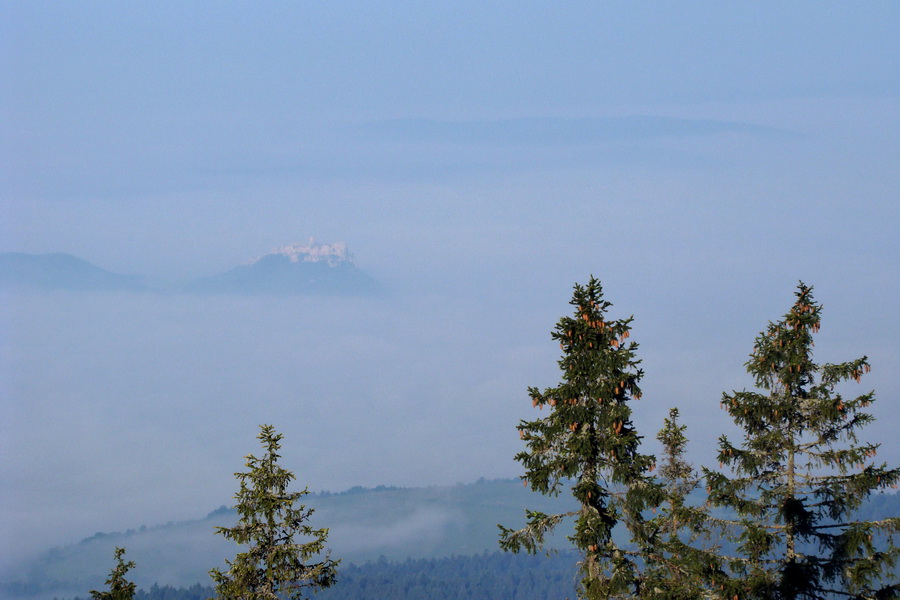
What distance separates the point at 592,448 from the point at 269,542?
452 inches

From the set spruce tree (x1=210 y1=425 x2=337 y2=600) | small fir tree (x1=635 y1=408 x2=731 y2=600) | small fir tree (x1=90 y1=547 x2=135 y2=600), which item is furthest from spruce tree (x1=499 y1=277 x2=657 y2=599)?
small fir tree (x1=90 y1=547 x2=135 y2=600)

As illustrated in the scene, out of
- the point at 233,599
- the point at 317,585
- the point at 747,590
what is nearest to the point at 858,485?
the point at 747,590

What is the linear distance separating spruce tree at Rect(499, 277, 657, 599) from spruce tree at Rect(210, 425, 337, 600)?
787 centimetres

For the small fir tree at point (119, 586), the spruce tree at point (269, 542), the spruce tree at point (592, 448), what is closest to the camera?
the spruce tree at point (592, 448)

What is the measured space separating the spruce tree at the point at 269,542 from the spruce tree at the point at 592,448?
7872 mm

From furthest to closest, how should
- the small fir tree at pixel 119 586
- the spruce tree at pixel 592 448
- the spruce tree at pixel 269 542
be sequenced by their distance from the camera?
the small fir tree at pixel 119 586
the spruce tree at pixel 269 542
the spruce tree at pixel 592 448

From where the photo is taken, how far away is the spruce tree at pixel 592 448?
30.6 m

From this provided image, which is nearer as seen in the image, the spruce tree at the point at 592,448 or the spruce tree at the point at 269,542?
the spruce tree at the point at 592,448

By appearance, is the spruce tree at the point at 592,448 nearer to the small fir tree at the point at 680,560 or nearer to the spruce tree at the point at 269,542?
the small fir tree at the point at 680,560

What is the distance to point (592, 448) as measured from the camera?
3088 centimetres

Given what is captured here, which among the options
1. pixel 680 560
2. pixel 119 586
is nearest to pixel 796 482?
pixel 680 560

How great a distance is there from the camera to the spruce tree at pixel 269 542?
35.8 metres

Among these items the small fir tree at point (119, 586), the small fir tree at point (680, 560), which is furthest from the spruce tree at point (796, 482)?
the small fir tree at point (119, 586)

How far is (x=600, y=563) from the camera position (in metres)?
31.5
